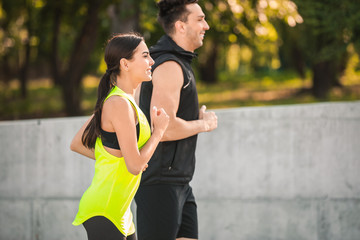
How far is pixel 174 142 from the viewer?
9.80ft

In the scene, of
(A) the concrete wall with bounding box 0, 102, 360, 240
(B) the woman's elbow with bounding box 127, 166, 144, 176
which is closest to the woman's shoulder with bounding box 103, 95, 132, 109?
(B) the woman's elbow with bounding box 127, 166, 144, 176

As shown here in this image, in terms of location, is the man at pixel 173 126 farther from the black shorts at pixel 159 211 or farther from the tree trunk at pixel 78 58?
the tree trunk at pixel 78 58

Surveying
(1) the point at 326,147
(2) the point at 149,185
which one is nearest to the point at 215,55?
(1) the point at 326,147

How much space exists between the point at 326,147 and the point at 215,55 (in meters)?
23.2

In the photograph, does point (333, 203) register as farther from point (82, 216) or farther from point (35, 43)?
point (35, 43)

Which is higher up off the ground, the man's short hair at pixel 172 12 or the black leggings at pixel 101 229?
the man's short hair at pixel 172 12

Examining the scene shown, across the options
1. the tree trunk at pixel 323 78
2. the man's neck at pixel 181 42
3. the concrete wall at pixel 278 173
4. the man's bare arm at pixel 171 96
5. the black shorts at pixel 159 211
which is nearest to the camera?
the man's bare arm at pixel 171 96

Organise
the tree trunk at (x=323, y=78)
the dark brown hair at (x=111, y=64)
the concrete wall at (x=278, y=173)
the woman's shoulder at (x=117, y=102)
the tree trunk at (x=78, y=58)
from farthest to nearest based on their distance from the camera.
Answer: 1. the tree trunk at (x=323, y=78)
2. the tree trunk at (x=78, y=58)
3. the concrete wall at (x=278, y=173)
4. the dark brown hair at (x=111, y=64)
5. the woman's shoulder at (x=117, y=102)

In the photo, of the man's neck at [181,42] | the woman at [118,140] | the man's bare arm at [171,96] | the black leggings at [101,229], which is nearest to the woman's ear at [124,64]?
the woman at [118,140]

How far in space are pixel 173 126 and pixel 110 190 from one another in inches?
22.5

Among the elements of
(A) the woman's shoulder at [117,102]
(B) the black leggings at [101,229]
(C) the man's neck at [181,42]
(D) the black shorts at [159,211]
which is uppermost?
(C) the man's neck at [181,42]

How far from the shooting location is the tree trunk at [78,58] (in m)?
12.9

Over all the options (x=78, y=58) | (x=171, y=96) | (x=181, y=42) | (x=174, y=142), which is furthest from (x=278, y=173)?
(x=78, y=58)

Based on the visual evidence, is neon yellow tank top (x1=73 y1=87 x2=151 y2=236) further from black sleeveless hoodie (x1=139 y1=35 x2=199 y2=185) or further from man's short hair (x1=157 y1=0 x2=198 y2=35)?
man's short hair (x1=157 y1=0 x2=198 y2=35)
